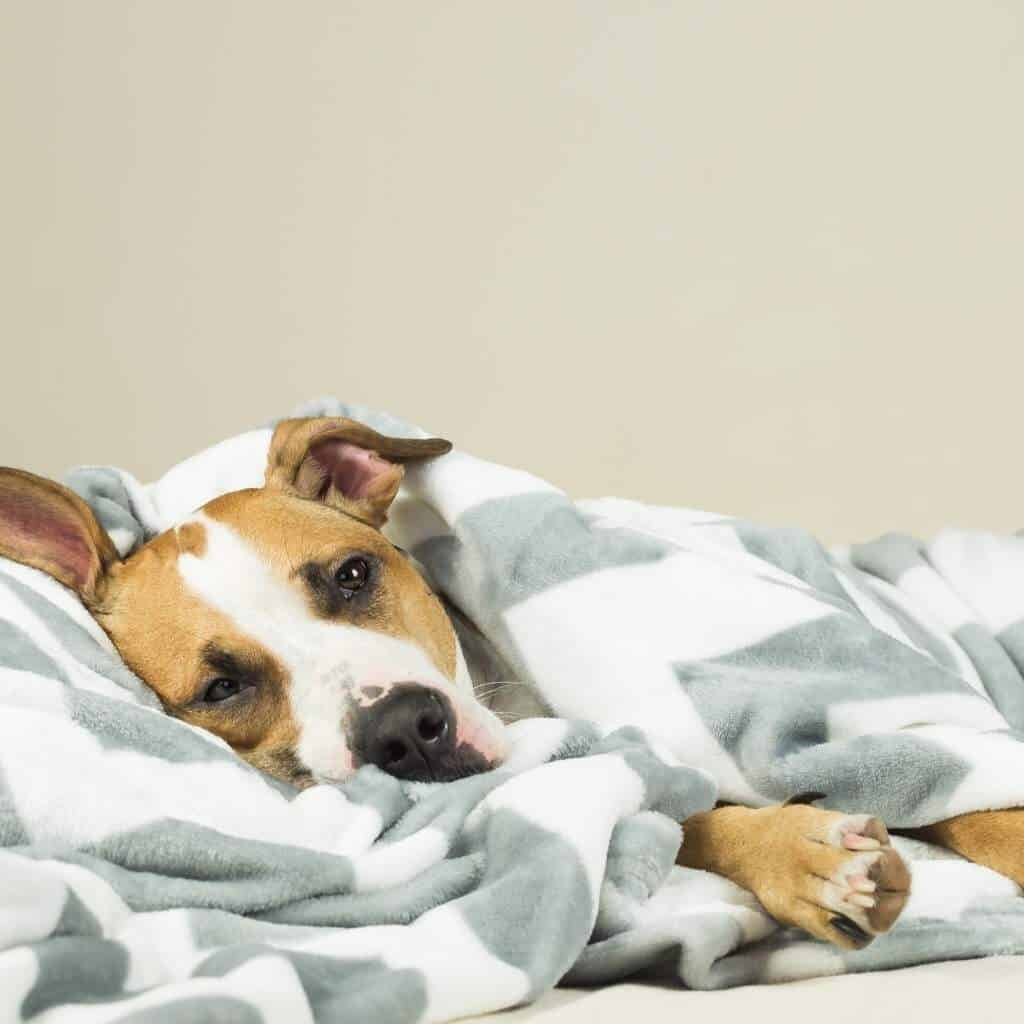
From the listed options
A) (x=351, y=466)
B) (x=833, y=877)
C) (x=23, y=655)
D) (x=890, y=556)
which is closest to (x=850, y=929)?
(x=833, y=877)

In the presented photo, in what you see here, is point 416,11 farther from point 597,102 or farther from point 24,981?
point 24,981

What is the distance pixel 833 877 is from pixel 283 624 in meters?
0.81

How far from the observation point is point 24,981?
1129 millimetres

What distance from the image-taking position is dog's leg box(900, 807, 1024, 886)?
1.69 meters

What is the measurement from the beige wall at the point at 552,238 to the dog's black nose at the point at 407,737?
2122 mm

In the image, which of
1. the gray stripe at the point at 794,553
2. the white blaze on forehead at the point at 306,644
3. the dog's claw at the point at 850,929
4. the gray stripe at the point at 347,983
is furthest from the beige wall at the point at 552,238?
the gray stripe at the point at 347,983

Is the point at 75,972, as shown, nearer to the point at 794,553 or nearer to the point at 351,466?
the point at 351,466

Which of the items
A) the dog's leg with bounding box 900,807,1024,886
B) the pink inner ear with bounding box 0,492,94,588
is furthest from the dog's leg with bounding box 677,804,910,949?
the pink inner ear with bounding box 0,492,94,588

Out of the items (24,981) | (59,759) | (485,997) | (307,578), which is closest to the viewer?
(24,981)

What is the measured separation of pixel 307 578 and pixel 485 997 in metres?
0.82

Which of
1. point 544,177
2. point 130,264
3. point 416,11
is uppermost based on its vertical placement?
point 416,11

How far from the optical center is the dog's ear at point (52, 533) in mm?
2043

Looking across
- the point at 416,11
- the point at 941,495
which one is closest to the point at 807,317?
the point at 941,495

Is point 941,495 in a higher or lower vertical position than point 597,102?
lower
